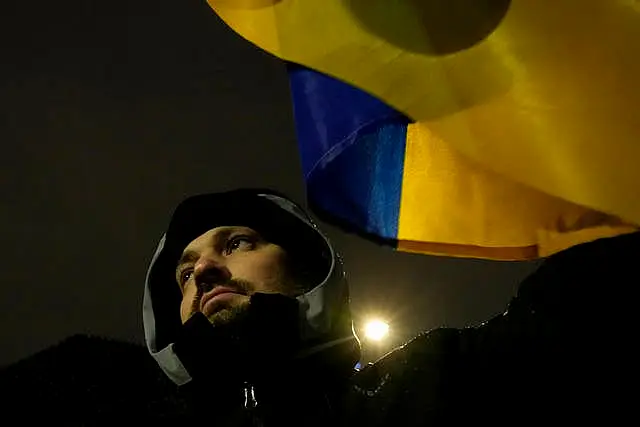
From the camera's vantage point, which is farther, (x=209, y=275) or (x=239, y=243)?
(x=239, y=243)

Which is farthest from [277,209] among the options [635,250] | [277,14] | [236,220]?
[635,250]

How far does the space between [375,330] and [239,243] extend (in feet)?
11.9

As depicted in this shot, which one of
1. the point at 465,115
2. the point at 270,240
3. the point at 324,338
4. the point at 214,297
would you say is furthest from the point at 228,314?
the point at 465,115

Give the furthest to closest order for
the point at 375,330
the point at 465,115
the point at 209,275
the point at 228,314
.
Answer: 1. the point at 375,330
2. the point at 209,275
3. the point at 228,314
4. the point at 465,115

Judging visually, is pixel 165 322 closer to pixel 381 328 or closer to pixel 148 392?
pixel 148 392

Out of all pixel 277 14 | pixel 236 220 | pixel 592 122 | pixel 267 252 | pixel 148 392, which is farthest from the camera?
pixel 148 392

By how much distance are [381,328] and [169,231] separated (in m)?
3.56

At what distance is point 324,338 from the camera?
5.62 feet

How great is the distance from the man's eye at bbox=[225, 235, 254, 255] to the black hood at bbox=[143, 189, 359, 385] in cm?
7

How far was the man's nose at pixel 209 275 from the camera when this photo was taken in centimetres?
176

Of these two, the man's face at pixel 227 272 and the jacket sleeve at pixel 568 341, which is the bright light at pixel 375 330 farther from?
the jacket sleeve at pixel 568 341

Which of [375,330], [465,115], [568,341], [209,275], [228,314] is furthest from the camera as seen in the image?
[375,330]

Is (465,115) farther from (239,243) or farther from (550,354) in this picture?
(239,243)

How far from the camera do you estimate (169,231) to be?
81.3 inches
